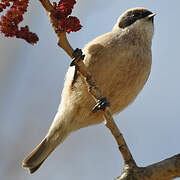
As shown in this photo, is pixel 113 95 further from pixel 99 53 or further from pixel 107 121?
pixel 107 121

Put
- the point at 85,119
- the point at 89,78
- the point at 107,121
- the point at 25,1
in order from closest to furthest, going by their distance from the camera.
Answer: the point at 25,1
the point at 89,78
the point at 107,121
the point at 85,119

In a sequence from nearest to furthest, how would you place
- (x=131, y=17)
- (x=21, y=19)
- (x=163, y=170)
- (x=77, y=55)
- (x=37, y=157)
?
(x=21, y=19) < (x=77, y=55) < (x=163, y=170) < (x=37, y=157) < (x=131, y=17)

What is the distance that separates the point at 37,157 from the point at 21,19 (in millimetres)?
2074

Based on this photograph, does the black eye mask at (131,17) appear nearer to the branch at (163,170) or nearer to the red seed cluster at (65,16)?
the branch at (163,170)

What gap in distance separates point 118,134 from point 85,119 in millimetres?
1034

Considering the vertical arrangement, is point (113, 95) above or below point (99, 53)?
below

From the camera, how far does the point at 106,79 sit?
331 cm

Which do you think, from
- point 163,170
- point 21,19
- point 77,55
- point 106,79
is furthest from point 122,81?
point 21,19

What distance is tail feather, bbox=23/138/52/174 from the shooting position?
365cm

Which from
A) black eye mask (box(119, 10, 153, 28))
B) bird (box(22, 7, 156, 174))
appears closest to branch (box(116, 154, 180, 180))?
bird (box(22, 7, 156, 174))

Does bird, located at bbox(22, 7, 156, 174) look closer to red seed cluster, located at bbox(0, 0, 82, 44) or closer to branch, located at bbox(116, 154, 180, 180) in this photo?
branch, located at bbox(116, 154, 180, 180)

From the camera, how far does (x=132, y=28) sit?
12.3ft

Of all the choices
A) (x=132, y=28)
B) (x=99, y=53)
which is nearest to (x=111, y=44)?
(x=99, y=53)

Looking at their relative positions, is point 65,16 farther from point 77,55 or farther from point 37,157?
point 37,157
